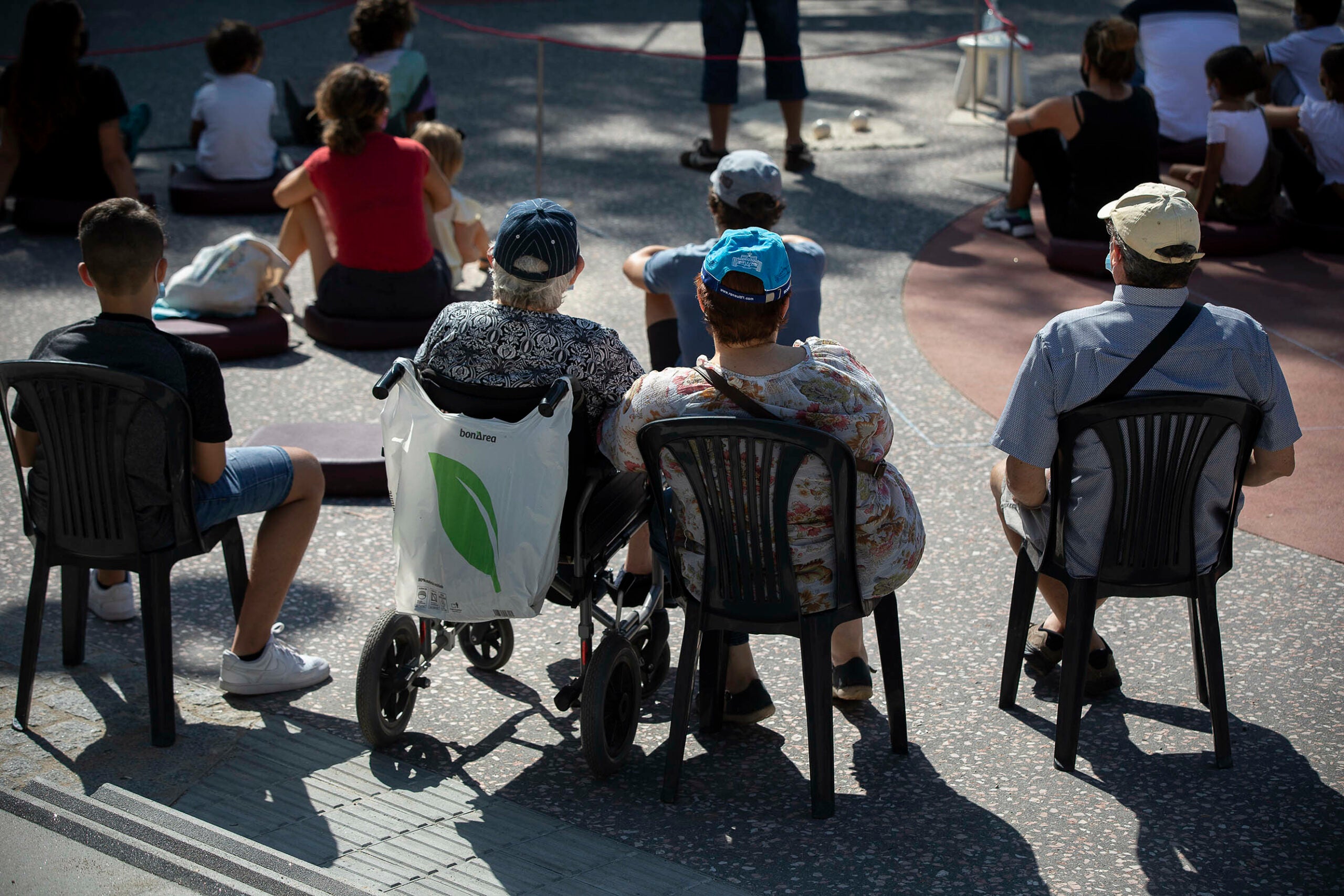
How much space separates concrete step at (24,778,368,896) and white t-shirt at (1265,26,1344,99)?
25.5 feet

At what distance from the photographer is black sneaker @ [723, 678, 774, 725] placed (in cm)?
347

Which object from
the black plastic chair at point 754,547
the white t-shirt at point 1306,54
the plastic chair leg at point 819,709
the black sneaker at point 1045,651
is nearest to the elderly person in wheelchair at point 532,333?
the black plastic chair at point 754,547

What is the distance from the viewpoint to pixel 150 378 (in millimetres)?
3180

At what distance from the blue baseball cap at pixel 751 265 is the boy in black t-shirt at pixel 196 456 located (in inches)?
48.5

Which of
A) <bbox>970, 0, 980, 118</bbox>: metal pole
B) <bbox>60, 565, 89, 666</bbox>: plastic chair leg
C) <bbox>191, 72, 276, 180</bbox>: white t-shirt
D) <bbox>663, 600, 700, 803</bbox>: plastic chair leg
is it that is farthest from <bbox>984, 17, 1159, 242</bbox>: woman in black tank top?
<bbox>60, 565, 89, 666</bbox>: plastic chair leg

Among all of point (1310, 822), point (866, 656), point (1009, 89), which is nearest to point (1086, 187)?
point (1009, 89)

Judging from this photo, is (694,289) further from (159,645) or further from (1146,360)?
(159,645)

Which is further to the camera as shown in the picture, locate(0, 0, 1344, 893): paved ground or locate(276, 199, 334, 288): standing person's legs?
locate(276, 199, 334, 288): standing person's legs

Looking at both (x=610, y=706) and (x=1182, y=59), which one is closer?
(x=610, y=706)

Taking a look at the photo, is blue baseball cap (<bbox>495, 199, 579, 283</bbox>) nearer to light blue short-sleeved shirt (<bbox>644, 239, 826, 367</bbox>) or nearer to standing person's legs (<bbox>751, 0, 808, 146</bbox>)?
light blue short-sleeved shirt (<bbox>644, 239, 826, 367</bbox>)

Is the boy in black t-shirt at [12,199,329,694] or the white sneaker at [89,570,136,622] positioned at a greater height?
the boy in black t-shirt at [12,199,329,694]

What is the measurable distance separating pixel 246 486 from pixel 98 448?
0.39 metres

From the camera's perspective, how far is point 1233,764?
325cm

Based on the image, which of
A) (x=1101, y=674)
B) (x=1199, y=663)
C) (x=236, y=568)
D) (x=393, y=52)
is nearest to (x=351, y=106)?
(x=393, y=52)
